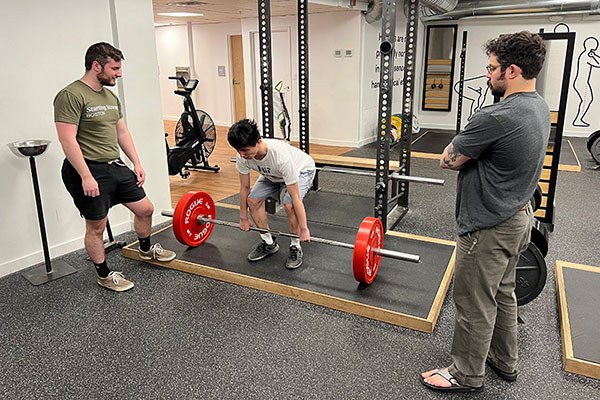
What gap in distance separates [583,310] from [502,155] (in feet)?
4.55

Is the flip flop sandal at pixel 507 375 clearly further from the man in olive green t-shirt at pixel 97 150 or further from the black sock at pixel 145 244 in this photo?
the black sock at pixel 145 244

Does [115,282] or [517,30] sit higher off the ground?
[517,30]

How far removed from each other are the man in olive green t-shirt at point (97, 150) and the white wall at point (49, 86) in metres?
0.69

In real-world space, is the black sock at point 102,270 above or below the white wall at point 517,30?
below

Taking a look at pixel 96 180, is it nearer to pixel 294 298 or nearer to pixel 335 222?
pixel 294 298

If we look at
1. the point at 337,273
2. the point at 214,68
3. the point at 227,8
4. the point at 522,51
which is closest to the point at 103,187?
the point at 337,273

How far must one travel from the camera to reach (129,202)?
9.86 ft

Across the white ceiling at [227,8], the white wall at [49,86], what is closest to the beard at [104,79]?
the white wall at [49,86]

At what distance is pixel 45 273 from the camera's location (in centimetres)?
317

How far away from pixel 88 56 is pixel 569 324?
2985 mm

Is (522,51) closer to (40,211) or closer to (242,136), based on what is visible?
(242,136)

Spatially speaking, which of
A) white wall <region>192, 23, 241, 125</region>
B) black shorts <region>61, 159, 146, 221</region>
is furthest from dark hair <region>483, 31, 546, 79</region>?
white wall <region>192, 23, 241, 125</region>

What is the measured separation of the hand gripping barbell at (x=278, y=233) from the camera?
Result: 2617 mm

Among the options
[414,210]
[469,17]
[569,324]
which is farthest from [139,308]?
[469,17]
